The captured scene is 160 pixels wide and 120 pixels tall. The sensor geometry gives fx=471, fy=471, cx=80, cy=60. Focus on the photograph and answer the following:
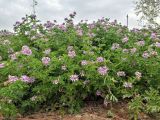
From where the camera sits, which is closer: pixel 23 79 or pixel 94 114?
pixel 23 79

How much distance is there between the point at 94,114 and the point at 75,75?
59 cm

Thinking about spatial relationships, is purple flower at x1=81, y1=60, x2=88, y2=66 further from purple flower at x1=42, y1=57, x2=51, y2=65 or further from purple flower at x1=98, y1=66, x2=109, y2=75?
purple flower at x1=42, y1=57, x2=51, y2=65

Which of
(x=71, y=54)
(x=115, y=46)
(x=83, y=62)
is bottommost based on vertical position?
(x=83, y=62)

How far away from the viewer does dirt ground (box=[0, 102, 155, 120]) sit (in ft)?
18.9

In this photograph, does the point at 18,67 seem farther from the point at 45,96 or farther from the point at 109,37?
→ the point at 109,37

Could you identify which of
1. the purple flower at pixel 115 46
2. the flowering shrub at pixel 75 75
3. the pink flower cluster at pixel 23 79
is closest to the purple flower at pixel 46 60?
the flowering shrub at pixel 75 75

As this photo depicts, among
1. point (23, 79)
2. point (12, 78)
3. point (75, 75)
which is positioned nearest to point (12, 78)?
point (12, 78)

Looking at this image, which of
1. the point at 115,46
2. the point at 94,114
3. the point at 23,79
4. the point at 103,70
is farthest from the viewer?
the point at 115,46

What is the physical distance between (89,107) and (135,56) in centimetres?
88

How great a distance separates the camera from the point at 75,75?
5.61 m

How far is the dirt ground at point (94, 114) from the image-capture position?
5.76 m

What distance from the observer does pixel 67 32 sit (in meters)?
6.84

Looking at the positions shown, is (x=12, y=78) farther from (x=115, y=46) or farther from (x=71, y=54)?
(x=115, y=46)

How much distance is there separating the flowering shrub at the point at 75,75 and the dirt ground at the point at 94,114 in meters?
0.10
